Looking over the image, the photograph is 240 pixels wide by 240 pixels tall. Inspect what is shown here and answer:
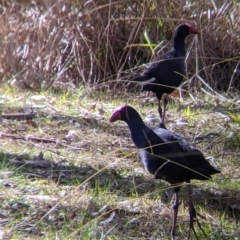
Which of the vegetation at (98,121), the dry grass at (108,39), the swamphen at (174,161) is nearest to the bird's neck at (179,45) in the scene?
the vegetation at (98,121)

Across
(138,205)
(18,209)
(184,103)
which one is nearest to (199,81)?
(184,103)

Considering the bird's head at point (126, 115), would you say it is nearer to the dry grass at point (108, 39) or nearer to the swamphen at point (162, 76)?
the swamphen at point (162, 76)

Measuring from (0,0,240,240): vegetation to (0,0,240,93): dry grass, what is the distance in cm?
1

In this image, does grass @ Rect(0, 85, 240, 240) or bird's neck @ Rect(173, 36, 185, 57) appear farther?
bird's neck @ Rect(173, 36, 185, 57)

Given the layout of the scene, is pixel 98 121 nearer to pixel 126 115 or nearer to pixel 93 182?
pixel 93 182

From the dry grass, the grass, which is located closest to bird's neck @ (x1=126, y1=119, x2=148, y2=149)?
the grass

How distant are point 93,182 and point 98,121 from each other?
1830mm

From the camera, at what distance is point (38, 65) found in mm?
8508

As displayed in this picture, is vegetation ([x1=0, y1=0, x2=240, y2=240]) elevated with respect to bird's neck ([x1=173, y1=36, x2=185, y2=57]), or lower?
lower

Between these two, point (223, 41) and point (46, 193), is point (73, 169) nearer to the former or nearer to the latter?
point (46, 193)

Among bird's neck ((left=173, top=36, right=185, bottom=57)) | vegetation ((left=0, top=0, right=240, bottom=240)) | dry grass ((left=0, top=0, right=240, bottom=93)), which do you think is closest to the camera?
vegetation ((left=0, top=0, right=240, bottom=240))

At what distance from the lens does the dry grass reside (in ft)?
26.2

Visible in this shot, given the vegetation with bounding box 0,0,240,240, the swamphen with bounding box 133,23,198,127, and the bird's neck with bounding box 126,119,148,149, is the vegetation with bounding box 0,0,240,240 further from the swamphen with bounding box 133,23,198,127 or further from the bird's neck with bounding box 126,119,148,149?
the bird's neck with bounding box 126,119,148,149

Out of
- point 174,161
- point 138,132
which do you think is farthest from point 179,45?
point 174,161
